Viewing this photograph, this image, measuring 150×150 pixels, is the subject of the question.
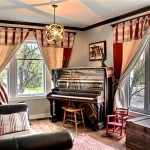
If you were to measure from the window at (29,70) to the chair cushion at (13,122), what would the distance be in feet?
8.05

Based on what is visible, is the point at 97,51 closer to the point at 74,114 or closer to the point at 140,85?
the point at 140,85

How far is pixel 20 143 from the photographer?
138 cm

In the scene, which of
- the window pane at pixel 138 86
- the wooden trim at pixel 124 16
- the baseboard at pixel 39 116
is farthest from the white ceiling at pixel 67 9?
the baseboard at pixel 39 116

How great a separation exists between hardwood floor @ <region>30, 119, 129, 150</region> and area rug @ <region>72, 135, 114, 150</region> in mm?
138

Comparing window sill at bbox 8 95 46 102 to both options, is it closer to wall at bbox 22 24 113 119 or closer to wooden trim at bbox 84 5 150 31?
wall at bbox 22 24 113 119

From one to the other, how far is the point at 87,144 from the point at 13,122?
4.82ft

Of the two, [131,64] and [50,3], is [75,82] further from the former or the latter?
[50,3]

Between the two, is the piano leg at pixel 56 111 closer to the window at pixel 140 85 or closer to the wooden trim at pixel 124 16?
the window at pixel 140 85

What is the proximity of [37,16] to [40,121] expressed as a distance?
104 inches

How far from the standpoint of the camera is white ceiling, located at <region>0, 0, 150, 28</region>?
3.67 meters

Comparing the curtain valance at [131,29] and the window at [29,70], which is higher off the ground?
the curtain valance at [131,29]

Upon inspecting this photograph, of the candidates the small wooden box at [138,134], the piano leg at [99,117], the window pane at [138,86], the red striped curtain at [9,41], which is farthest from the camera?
the red striped curtain at [9,41]

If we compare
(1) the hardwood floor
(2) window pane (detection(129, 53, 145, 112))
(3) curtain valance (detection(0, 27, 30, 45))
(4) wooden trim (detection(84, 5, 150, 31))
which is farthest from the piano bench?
(4) wooden trim (detection(84, 5, 150, 31))

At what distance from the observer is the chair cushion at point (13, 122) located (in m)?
2.80
